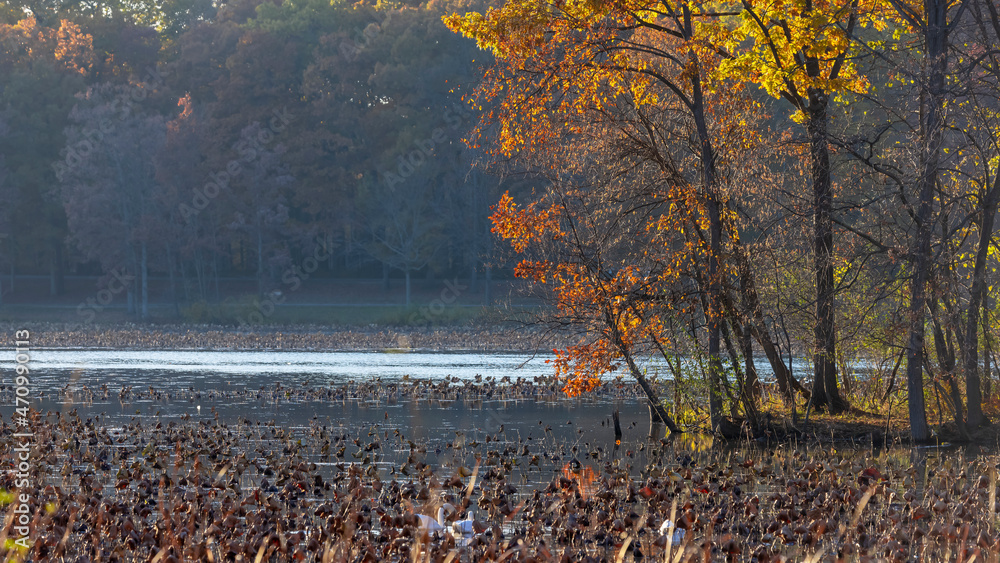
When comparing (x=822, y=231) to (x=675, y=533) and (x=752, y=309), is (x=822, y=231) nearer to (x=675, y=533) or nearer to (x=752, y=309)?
(x=752, y=309)

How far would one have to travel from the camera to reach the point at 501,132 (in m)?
15.7

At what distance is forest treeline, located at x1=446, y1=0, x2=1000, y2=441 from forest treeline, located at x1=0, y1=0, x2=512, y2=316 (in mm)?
32288

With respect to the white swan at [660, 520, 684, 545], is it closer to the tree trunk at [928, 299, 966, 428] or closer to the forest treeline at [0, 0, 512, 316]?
the tree trunk at [928, 299, 966, 428]

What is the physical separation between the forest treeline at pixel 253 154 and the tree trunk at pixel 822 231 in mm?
32583

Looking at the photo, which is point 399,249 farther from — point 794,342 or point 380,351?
point 794,342

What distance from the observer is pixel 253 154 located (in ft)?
165

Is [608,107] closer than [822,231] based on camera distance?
No

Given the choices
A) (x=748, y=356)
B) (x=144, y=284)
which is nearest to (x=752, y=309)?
(x=748, y=356)

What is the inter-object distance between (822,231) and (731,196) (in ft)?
4.46

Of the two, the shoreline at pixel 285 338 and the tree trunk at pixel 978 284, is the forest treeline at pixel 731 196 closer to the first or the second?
the tree trunk at pixel 978 284

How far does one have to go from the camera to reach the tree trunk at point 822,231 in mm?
14352

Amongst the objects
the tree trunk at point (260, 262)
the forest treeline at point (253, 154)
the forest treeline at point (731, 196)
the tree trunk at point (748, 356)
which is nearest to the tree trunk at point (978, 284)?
the forest treeline at point (731, 196)

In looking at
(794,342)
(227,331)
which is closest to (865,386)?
(794,342)

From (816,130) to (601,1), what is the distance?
11.6 ft
